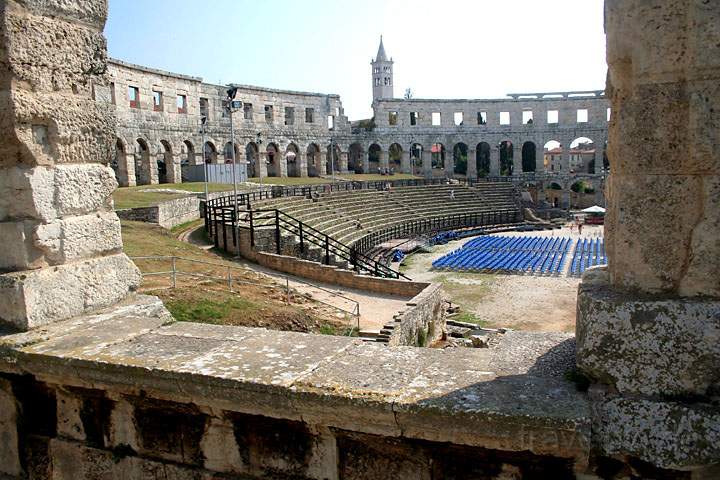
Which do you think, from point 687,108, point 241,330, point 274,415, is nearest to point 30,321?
point 241,330

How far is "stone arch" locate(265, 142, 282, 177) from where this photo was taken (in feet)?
140

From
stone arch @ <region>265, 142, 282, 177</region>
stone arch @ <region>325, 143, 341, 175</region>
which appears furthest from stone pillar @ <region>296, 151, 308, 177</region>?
stone arch @ <region>325, 143, 341, 175</region>

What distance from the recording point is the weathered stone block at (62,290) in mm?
3301

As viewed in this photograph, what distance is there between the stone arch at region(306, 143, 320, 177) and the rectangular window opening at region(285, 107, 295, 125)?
2331 mm

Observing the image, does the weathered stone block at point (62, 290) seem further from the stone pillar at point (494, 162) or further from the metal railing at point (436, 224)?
the stone pillar at point (494, 162)

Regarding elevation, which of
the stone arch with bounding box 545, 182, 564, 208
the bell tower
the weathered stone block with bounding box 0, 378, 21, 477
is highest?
the bell tower

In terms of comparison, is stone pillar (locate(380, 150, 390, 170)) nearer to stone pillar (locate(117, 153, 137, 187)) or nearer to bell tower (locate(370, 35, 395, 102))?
stone pillar (locate(117, 153, 137, 187))

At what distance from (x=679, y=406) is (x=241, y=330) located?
2305 millimetres

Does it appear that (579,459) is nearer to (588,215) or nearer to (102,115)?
(102,115)

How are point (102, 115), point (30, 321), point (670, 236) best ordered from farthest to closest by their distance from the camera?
point (102, 115)
point (30, 321)
point (670, 236)

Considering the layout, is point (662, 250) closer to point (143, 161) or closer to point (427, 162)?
point (143, 161)

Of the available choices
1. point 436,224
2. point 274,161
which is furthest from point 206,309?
point 274,161

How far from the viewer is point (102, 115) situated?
3.79 meters

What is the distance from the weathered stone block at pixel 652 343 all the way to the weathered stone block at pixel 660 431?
3.0 inches
